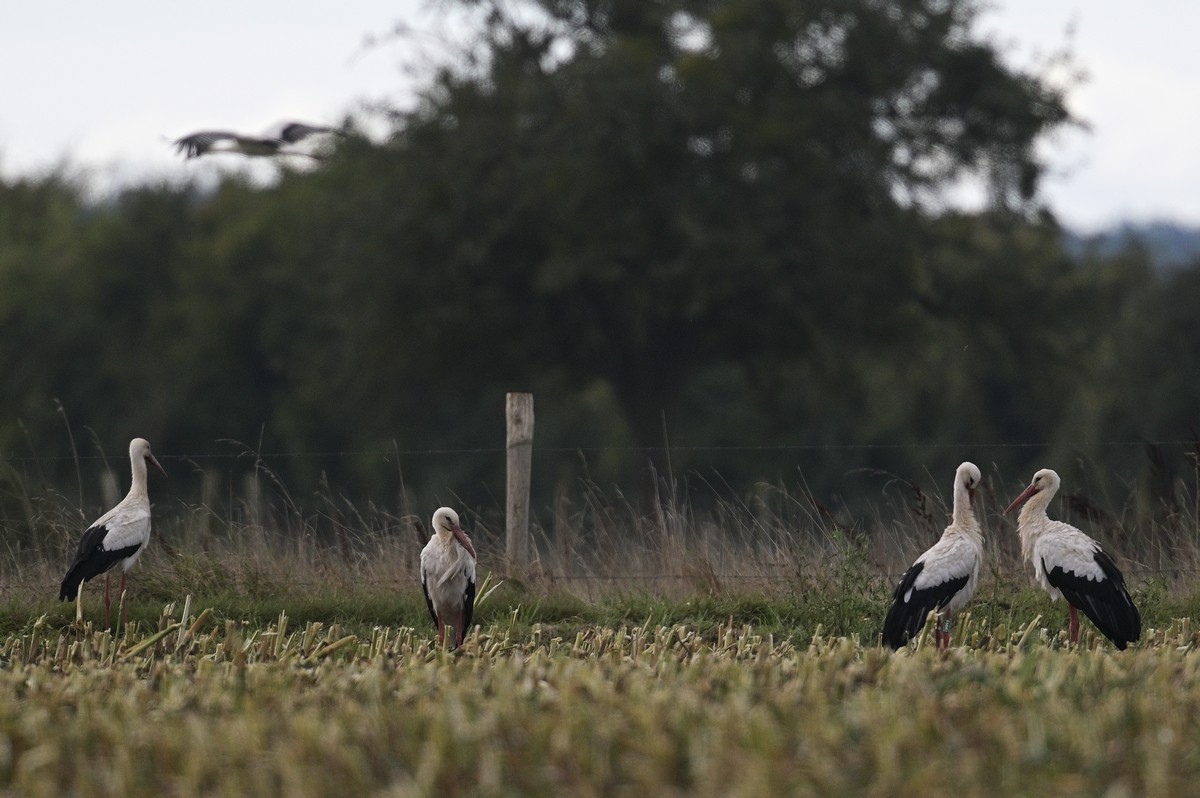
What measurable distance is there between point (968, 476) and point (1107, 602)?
1.14 m

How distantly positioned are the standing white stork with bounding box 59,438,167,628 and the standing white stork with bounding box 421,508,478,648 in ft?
5.71

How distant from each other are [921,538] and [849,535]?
2.78ft

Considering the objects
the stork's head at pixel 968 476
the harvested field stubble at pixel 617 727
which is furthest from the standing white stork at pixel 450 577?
the harvested field stubble at pixel 617 727

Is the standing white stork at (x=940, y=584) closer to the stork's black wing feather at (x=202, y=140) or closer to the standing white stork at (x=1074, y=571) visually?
the standing white stork at (x=1074, y=571)

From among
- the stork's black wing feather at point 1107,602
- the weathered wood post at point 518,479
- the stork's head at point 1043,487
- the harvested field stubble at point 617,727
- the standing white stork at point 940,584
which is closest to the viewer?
the harvested field stubble at point 617,727

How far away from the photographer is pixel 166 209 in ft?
155

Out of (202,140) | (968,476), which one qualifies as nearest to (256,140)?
(202,140)

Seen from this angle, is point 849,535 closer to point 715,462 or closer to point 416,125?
point 416,125

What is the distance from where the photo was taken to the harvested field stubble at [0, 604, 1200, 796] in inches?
159

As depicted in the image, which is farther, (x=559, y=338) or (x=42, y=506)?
(x=559, y=338)

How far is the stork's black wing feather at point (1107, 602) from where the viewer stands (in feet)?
28.2

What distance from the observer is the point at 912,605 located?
8508mm

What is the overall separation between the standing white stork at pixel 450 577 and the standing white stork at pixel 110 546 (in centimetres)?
174

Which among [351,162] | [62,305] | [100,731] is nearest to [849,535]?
[100,731]
